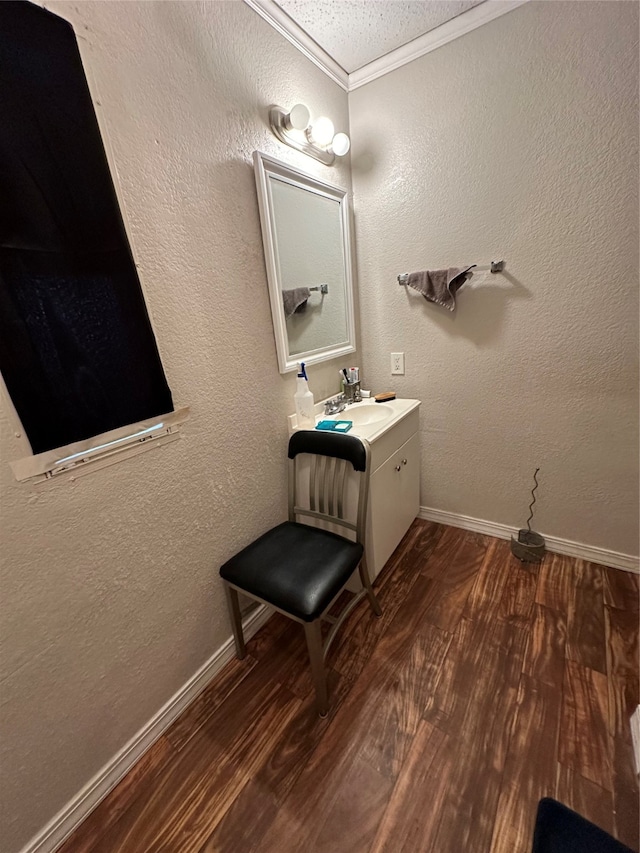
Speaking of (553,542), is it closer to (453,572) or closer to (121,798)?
(453,572)

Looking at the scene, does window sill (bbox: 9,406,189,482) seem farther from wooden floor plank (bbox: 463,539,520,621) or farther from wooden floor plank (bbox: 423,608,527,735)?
wooden floor plank (bbox: 463,539,520,621)

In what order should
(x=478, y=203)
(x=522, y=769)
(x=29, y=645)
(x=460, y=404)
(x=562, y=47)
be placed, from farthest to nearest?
(x=460, y=404) → (x=478, y=203) → (x=562, y=47) → (x=522, y=769) → (x=29, y=645)

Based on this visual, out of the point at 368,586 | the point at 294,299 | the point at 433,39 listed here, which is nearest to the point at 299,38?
the point at 433,39

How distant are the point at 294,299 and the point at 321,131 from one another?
27.1 inches

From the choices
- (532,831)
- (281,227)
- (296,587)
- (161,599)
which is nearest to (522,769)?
(532,831)

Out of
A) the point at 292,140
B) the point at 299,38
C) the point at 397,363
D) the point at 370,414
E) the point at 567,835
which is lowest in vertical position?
the point at 567,835

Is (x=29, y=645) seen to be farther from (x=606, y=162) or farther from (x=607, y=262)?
(x=606, y=162)

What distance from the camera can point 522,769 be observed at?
0.97 meters

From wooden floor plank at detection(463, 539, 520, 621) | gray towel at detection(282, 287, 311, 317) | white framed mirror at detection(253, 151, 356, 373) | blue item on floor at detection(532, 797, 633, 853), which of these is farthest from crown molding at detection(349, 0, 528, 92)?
blue item on floor at detection(532, 797, 633, 853)

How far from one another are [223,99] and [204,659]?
1.98 meters

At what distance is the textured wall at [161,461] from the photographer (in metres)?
0.83

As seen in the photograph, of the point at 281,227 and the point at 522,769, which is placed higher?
the point at 281,227

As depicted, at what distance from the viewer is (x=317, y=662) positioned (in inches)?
42.4

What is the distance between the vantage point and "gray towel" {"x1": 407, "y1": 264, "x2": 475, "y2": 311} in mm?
1578
